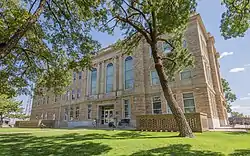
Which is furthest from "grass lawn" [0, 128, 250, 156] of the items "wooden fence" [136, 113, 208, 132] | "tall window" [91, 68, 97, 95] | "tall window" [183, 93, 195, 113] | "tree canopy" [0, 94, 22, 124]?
"tree canopy" [0, 94, 22, 124]

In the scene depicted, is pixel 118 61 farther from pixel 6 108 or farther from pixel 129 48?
pixel 6 108

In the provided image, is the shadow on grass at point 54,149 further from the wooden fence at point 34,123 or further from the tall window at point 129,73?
the wooden fence at point 34,123

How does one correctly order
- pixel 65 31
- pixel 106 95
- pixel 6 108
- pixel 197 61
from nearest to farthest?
pixel 65 31
pixel 197 61
pixel 106 95
pixel 6 108

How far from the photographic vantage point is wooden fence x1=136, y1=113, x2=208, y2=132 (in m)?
11.9

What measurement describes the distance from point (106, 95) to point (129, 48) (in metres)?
14.3

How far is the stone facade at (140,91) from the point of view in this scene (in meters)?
18.7

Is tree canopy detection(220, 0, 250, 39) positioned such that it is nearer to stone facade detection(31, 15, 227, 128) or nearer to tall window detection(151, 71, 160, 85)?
stone facade detection(31, 15, 227, 128)

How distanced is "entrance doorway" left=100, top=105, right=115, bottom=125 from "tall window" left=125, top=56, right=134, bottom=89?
14.9 feet

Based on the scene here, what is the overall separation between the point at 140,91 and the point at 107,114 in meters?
7.26

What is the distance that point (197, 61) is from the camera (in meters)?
18.8

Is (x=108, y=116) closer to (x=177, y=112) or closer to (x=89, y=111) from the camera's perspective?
(x=89, y=111)

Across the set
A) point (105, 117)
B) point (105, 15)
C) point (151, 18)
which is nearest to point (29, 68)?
point (105, 15)

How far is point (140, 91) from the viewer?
73.6ft

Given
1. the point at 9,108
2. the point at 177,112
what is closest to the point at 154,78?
the point at 177,112
